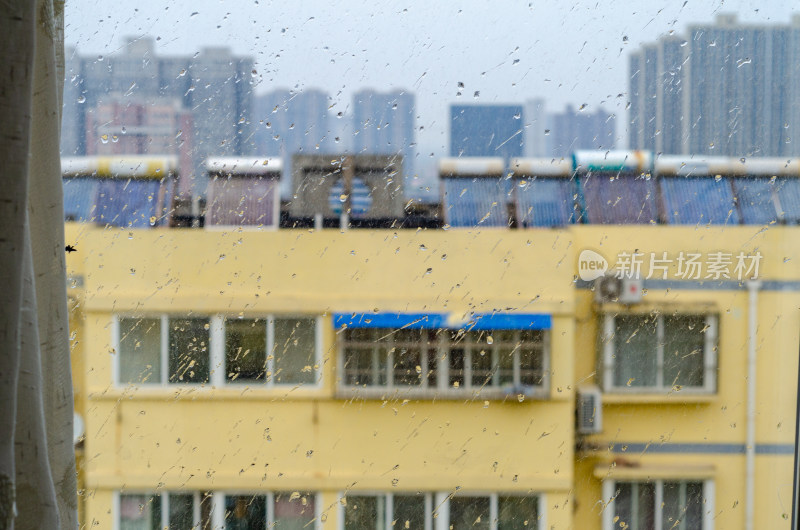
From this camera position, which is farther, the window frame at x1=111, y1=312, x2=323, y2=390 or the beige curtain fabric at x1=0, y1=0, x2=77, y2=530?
the window frame at x1=111, y1=312, x2=323, y2=390

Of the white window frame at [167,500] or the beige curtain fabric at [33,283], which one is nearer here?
the beige curtain fabric at [33,283]

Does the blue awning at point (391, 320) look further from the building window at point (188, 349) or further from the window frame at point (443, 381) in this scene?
the building window at point (188, 349)

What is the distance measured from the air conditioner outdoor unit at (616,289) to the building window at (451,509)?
1.20ft

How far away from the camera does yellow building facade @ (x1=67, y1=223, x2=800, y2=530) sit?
1.14m

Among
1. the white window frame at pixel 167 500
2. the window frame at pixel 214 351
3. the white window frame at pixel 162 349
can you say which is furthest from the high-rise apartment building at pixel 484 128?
the white window frame at pixel 167 500

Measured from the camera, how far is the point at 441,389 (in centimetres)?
115

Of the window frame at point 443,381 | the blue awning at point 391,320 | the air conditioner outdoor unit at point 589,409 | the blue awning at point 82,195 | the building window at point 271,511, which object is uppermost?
the blue awning at point 82,195

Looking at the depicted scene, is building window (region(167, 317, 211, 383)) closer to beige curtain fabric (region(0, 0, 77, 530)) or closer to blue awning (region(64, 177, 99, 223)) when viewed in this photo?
blue awning (region(64, 177, 99, 223))

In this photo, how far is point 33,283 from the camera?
0.62 meters

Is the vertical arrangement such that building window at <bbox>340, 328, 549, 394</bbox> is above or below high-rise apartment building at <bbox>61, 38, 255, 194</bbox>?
below

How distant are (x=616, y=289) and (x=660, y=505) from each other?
39 cm

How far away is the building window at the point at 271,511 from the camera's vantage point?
1.18m

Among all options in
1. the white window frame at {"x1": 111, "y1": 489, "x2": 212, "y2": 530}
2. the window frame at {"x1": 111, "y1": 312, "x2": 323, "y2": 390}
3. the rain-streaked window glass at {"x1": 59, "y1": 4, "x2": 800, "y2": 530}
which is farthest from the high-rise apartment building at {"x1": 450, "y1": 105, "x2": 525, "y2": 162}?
the white window frame at {"x1": 111, "y1": 489, "x2": 212, "y2": 530}

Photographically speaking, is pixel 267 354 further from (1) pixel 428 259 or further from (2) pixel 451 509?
(2) pixel 451 509
